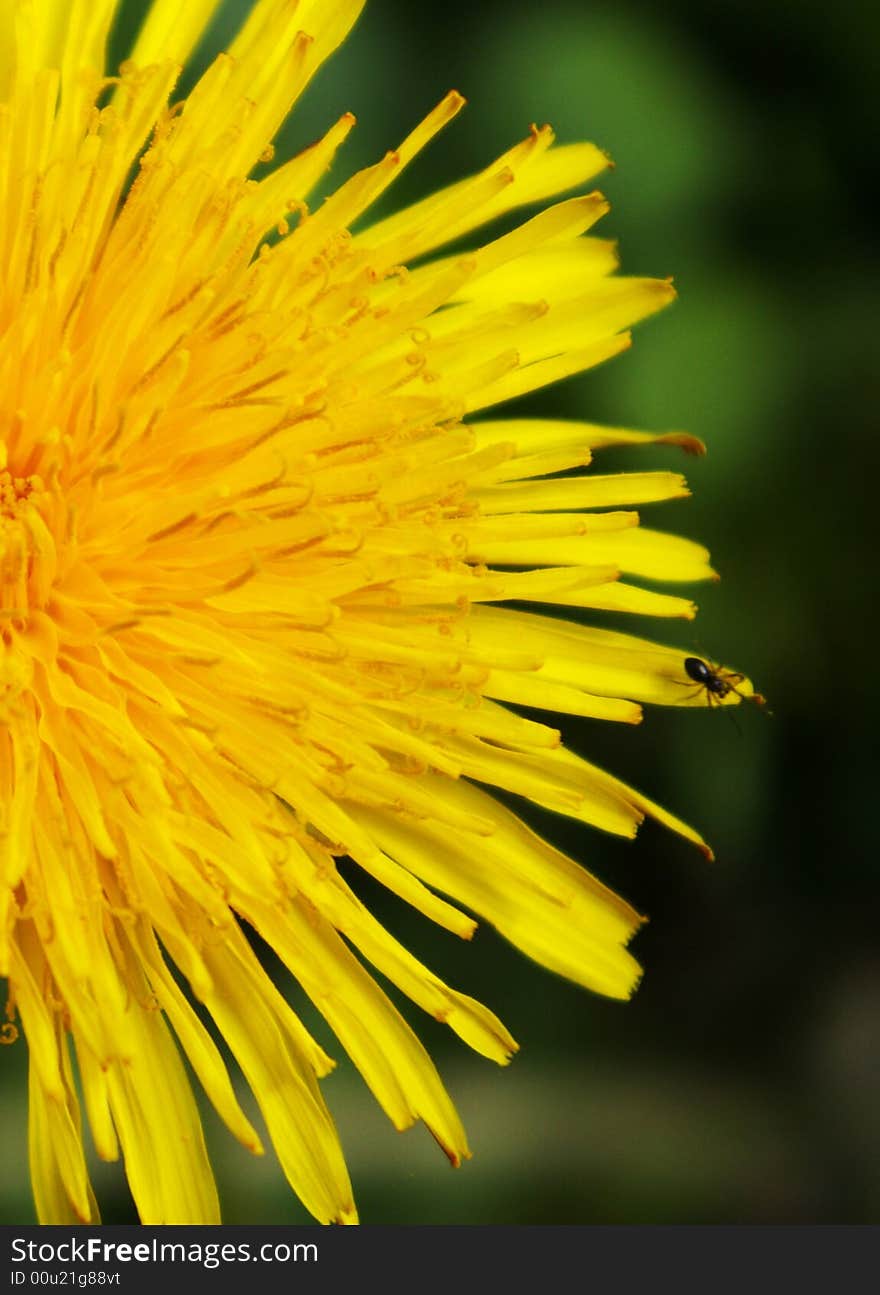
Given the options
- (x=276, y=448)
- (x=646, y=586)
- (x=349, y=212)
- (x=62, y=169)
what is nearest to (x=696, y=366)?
(x=646, y=586)

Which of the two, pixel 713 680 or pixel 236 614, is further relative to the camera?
pixel 713 680

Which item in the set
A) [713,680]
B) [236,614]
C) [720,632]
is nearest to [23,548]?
[236,614]

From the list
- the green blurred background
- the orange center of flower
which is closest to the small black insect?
the green blurred background

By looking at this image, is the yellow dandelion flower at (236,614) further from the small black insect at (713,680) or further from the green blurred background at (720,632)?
the green blurred background at (720,632)

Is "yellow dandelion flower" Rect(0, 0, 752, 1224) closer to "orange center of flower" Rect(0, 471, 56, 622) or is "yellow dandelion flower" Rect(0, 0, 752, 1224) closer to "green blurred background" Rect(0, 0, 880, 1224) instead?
"orange center of flower" Rect(0, 471, 56, 622)

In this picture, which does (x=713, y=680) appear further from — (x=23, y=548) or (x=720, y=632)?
(x=23, y=548)

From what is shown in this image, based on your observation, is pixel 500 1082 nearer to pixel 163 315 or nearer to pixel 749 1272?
pixel 749 1272
